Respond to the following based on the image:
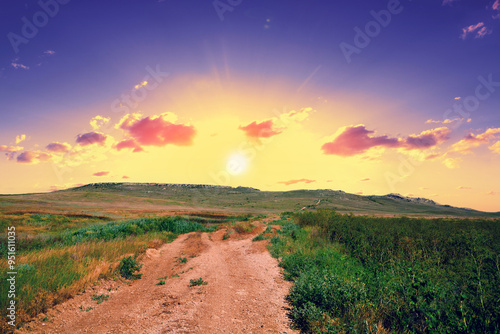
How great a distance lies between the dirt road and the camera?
5809 mm

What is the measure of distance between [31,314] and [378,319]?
9.08 meters

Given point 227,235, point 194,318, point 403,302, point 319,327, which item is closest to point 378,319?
point 403,302

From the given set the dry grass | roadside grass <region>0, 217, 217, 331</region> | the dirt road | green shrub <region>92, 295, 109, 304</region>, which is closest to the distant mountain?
roadside grass <region>0, 217, 217, 331</region>

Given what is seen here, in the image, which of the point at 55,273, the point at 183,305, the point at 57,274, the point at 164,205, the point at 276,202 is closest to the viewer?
the point at 183,305

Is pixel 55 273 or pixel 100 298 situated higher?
pixel 55 273

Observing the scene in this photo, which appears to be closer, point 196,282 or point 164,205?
point 196,282

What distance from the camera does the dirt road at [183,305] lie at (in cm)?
581

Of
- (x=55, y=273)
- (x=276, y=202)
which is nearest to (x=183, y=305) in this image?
(x=55, y=273)

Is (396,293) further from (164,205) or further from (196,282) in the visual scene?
(164,205)

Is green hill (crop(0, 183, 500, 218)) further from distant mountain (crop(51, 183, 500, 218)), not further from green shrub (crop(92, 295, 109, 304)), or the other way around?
green shrub (crop(92, 295, 109, 304))

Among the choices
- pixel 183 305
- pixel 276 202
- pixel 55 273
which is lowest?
pixel 276 202

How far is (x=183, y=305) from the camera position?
22.7ft

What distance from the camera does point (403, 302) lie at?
18.1 ft

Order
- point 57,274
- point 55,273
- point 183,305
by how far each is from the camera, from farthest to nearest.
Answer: point 55,273, point 57,274, point 183,305
